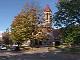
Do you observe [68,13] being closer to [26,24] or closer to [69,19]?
[69,19]

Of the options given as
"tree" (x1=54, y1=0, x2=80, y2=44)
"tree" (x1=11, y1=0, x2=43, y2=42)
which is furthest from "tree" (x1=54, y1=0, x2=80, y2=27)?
"tree" (x1=11, y1=0, x2=43, y2=42)

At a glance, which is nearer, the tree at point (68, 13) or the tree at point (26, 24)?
the tree at point (68, 13)

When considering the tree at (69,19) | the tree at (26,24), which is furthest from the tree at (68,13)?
the tree at (26,24)

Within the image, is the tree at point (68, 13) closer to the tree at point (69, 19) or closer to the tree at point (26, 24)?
the tree at point (69, 19)

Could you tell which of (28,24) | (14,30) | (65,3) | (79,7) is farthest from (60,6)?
(14,30)

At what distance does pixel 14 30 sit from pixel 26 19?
190 inches

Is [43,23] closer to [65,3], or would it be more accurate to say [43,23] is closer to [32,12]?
[32,12]

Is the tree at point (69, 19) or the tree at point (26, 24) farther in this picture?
the tree at point (26, 24)

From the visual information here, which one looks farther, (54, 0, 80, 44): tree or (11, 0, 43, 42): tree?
(11, 0, 43, 42): tree

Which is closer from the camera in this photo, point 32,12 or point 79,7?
point 79,7

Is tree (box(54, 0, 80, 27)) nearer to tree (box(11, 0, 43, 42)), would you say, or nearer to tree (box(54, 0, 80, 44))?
tree (box(54, 0, 80, 44))

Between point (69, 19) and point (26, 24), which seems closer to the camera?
point (69, 19)

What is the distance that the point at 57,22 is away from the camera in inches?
2083

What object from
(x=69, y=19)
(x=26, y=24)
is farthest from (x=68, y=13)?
(x=26, y=24)
